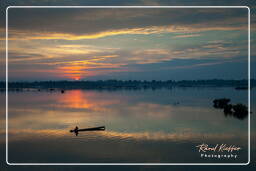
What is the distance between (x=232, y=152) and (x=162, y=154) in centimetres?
421

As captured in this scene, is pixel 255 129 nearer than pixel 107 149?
No

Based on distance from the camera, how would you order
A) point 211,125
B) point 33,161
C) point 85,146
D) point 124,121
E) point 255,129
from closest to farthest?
point 33,161, point 85,146, point 255,129, point 211,125, point 124,121

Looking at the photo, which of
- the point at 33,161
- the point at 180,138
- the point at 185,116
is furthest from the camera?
the point at 185,116

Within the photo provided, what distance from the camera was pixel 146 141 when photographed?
19.2 meters

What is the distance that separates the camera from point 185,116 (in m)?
31.3

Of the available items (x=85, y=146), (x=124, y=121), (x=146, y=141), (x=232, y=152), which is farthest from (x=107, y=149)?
(x=124, y=121)

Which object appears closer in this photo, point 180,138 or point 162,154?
point 162,154

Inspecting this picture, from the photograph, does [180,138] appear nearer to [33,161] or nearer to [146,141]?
[146,141]

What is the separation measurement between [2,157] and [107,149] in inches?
237

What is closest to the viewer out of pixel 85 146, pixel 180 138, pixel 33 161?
pixel 33 161

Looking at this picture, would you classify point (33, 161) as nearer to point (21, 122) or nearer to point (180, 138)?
point (180, 138)

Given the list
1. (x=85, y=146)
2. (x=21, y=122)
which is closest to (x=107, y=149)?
(x=85, y=146)

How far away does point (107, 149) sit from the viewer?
1720cm

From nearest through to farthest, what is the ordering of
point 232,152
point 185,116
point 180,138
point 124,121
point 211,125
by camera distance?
point 232,152 < point 180,138 < point 211,125 < point 124,121 < point 185,116
